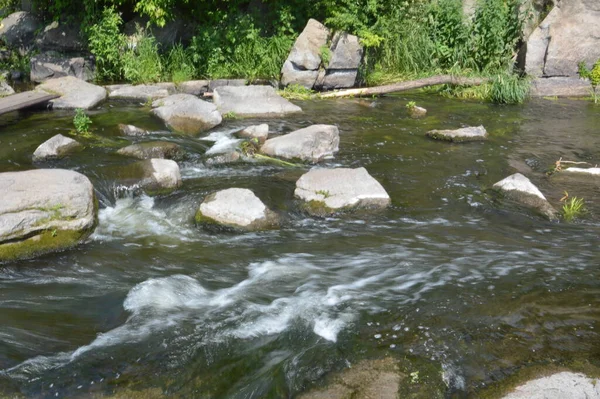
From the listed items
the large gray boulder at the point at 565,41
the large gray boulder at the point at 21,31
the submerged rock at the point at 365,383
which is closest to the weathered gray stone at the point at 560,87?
the large gray boulder at the point at 565,41

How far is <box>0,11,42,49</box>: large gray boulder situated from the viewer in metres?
14.6

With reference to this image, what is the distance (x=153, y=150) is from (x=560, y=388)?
20.5 feet

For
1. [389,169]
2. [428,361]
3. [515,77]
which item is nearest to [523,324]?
[428,361]

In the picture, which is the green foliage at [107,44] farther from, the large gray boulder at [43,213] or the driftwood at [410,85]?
the large gray boulder at [43,213]

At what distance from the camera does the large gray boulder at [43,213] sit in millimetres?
5348

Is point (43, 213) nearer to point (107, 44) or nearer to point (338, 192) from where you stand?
point (338, 192)

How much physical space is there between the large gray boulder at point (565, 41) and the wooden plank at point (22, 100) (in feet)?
33.9

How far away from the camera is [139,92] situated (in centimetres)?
1235

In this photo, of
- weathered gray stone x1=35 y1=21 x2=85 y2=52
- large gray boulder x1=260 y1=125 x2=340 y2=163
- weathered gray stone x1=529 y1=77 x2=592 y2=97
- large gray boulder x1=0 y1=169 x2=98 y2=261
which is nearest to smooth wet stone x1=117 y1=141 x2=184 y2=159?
large gray boulder x1=260 y1=125 x2=340 y2=163

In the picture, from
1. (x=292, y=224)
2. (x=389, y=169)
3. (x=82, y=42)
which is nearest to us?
(x=292, y=224)

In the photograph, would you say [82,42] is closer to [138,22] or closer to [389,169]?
[138,22]

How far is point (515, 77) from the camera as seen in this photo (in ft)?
42.4

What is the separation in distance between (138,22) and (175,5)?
1.02 meters

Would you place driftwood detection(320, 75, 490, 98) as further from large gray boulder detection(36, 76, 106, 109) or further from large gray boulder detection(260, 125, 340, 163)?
large gray boulder detection(36, 76, 106, 109)
